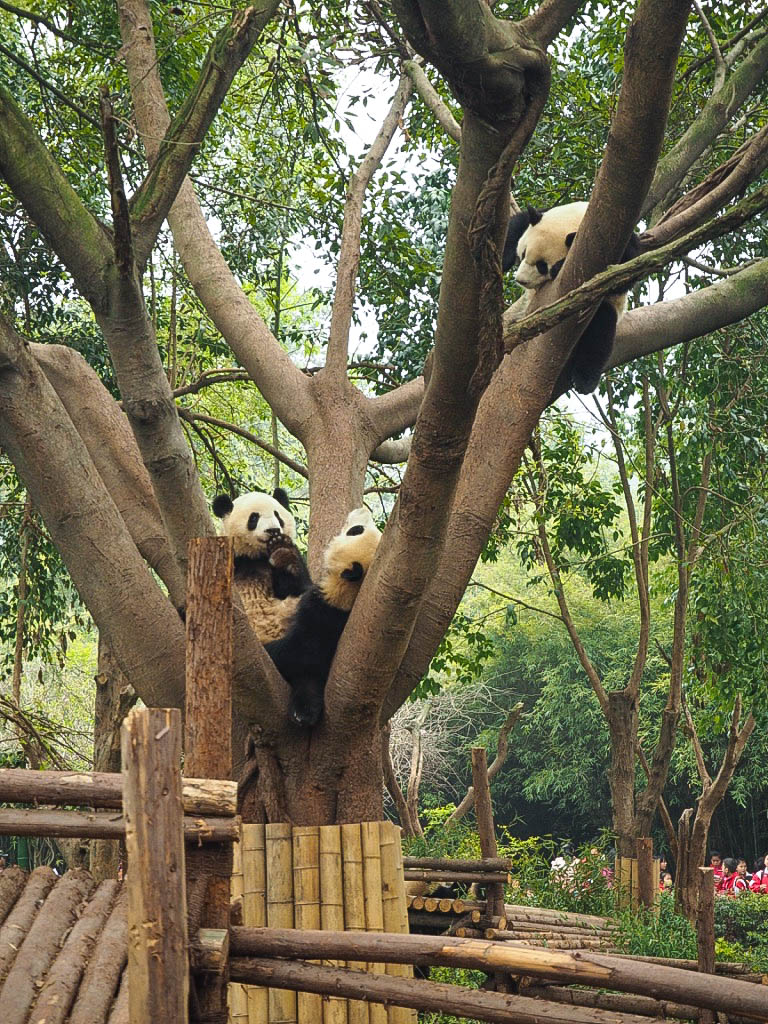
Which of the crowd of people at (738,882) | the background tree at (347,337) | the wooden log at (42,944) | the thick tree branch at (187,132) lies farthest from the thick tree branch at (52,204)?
the crowd of people at (738,882)

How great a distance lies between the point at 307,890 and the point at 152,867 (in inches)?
78.0

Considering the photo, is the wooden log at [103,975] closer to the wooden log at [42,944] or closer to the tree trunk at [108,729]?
the wooden log at [42,944]

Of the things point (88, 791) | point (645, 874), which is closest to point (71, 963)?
point (88, 791)

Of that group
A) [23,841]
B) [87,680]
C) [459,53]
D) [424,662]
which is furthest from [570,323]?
[87,680]

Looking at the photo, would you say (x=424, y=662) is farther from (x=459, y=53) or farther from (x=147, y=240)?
(x=459, y=53)

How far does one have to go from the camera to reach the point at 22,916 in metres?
2.84

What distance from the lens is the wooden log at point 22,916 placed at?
2.70 m

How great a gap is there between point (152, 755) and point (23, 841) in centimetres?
754

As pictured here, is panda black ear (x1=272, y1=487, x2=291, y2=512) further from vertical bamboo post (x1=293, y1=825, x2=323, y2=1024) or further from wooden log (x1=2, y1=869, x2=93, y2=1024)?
wooden log (x1=2, y1=869, x2=93, y2=1024)

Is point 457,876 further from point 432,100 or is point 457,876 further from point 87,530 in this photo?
point 432,100

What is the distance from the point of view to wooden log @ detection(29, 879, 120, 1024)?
254cm

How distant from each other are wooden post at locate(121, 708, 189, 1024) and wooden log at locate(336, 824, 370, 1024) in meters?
1.90

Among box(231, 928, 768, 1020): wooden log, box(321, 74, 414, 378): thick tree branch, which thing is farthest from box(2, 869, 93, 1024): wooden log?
box(321, 74, 414, 378): thick tree branch

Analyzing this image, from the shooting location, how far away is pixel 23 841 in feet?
29.6
